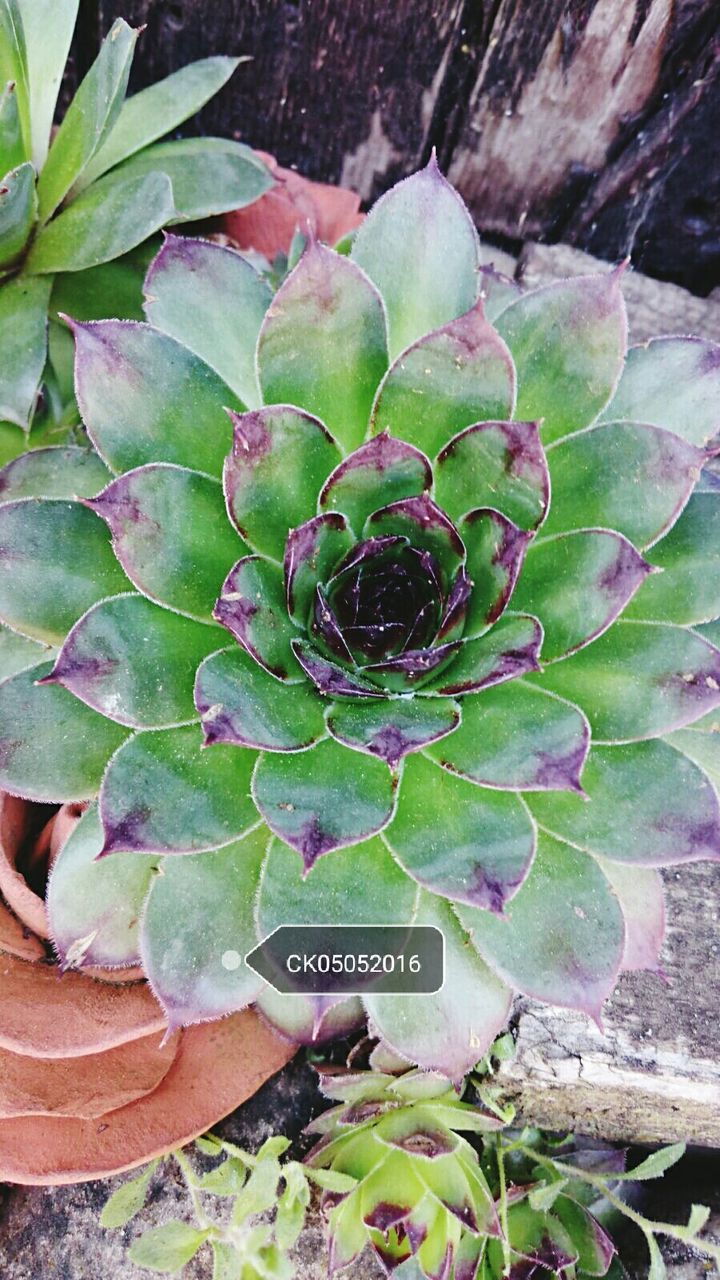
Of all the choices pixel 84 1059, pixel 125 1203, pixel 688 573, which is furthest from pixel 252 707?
pixel 125 1203

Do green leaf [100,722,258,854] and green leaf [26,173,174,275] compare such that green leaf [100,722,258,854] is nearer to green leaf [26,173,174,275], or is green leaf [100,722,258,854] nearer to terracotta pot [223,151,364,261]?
green leaf [26,173,174,275]

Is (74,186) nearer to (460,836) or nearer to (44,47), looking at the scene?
(44,47)

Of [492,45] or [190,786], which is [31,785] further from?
[492,45]

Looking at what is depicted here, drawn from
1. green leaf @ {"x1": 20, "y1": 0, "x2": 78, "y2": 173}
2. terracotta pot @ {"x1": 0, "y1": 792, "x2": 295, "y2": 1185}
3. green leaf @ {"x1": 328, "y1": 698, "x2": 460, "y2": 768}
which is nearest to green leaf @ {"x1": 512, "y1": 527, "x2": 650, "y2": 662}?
green leaf @ {"x1": 328, "y1": 698, "x2": 460, "y2": 768}

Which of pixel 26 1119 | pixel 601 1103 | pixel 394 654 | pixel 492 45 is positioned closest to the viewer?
pixel 394 654

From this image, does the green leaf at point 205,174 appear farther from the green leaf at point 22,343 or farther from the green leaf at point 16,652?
the green leaf at point 16,652

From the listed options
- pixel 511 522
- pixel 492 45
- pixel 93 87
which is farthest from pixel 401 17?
pixel 511 522
